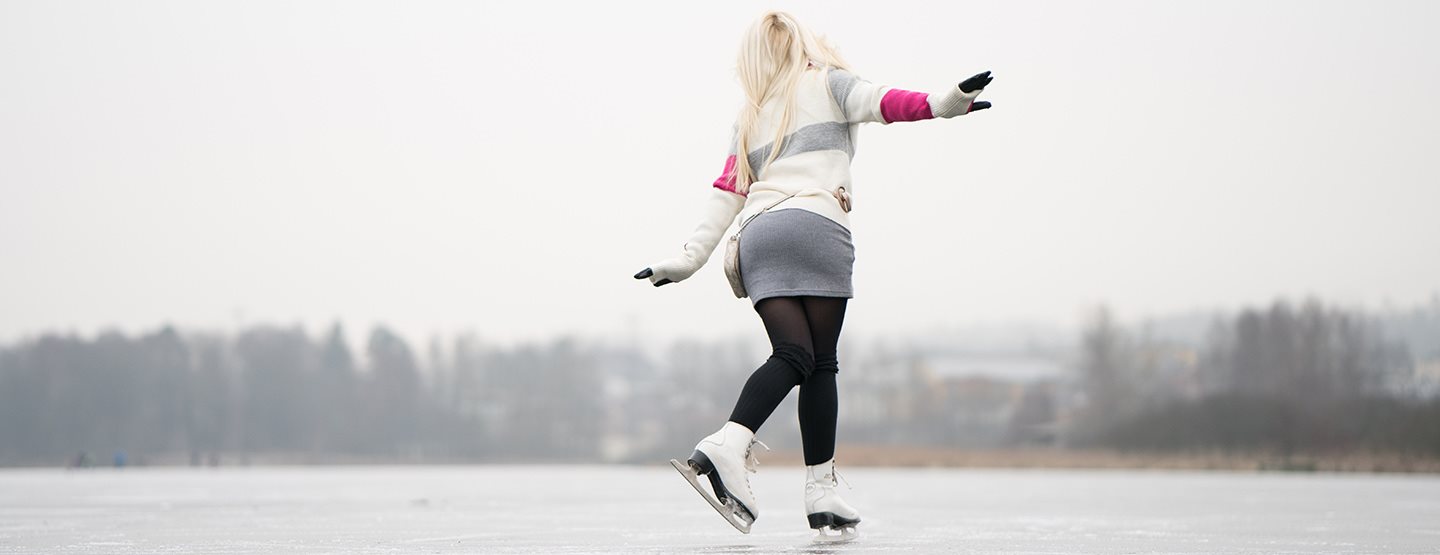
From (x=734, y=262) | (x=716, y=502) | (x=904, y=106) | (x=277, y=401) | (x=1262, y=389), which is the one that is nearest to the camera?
(x=716, y=502)

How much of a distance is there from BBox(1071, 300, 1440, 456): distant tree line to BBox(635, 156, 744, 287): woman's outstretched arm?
21.2 metres

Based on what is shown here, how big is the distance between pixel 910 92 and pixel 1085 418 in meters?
54.9

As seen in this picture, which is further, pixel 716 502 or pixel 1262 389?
pixel 1262 389

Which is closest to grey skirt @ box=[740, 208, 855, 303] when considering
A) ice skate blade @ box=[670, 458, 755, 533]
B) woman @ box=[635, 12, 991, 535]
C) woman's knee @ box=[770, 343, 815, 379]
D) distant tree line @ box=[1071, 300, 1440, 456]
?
woman @ box=[635, 12, 991, 535]

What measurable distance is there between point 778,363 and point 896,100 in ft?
2.51

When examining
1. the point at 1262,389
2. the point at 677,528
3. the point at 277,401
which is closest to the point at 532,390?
the point at 277,401

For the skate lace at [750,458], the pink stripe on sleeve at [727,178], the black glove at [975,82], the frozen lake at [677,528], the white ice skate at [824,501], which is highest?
the black glove at [975,82]

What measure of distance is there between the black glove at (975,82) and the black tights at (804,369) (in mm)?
722

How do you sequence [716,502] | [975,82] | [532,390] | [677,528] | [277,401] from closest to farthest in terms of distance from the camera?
[975,82] < [716,502] < [677,528] < [277,401] < [532,390]

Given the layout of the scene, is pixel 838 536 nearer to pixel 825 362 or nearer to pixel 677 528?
pixel 825 362

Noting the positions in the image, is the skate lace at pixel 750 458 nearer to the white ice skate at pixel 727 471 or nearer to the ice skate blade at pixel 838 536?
the white ice skate at pixel 727 471

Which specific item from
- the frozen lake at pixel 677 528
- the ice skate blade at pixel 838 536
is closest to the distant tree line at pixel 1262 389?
the frozen lake at pixel 677 528

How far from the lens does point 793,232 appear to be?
4.09 m

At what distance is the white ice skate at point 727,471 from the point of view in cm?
384
